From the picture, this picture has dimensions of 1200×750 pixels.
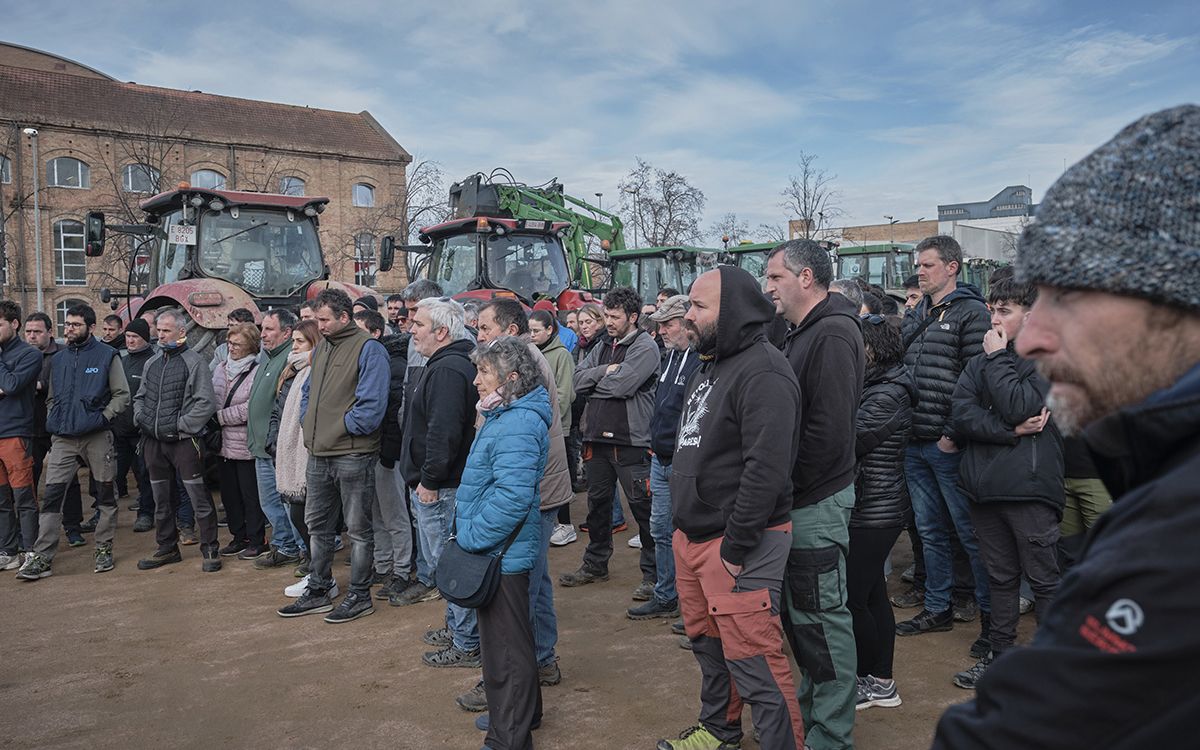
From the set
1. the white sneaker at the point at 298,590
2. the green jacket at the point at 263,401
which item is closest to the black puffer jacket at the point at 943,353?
the white sneaker at the point at 298,590

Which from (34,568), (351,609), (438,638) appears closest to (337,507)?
(351,609)

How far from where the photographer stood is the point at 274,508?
6.73 metres

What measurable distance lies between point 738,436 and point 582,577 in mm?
3263

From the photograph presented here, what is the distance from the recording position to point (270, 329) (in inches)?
263

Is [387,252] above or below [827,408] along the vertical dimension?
above

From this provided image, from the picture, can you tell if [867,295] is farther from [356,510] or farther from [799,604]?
[356,510]

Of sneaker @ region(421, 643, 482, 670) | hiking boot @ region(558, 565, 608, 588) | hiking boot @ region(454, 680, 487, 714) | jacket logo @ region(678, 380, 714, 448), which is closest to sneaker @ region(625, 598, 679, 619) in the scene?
hiking boot @ region(558, 565, 608, 588)

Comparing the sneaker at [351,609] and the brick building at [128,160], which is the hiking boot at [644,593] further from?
the brick building at [128,160]

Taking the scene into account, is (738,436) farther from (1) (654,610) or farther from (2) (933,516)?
(1) (654,610)

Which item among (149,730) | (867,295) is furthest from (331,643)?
(867,295)

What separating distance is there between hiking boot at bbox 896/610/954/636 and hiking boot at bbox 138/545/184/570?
5658 mm

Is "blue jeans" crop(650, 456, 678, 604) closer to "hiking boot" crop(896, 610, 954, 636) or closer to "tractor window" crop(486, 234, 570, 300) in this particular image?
"hiking boot" crop(896, 610, 954, 636)

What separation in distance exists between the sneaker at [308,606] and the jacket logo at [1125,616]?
5.50 metres

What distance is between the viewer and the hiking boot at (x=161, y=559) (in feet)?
22.4
